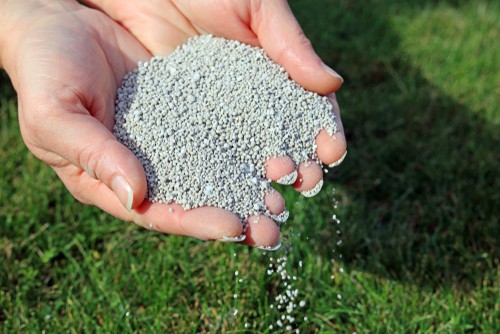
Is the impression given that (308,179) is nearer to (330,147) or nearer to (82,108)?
(330,147)

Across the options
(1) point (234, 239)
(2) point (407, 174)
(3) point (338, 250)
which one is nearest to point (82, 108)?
(1) point (234, 239)

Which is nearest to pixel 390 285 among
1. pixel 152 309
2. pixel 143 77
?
pixel 152 309

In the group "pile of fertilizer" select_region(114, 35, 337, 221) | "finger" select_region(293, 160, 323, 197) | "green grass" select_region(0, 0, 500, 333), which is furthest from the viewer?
"green grass" select_region(0, 0, 500, 333)

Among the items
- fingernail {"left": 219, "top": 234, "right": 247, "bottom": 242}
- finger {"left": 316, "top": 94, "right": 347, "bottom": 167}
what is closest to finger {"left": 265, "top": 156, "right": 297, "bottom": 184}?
finger {"left": 316, "top": 94, "right": 347, "bottom": 167}

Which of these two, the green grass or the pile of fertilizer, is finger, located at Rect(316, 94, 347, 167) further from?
the green grass

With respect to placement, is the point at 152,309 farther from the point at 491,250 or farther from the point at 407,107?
the point at 407,107

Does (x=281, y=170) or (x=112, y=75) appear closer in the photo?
(x=281, y=170)

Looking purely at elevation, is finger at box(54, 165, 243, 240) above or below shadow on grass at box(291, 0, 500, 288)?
above
